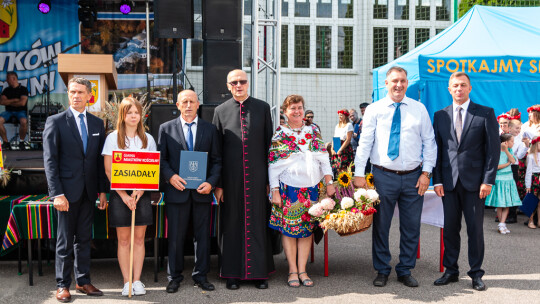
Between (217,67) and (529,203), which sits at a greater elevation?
(217,67)

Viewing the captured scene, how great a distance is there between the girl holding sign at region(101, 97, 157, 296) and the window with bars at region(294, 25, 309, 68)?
18370mm

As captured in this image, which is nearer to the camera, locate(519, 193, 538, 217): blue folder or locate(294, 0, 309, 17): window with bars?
locate(519, 193, 538, 217): blue folder

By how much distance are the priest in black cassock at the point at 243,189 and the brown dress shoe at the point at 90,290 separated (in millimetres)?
1061

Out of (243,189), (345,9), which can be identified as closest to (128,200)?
(243,189)

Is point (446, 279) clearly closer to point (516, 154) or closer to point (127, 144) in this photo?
point (127, 144)

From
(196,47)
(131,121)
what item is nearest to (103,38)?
(196,47)

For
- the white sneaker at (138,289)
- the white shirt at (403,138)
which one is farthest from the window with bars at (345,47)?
the white sneaker at (138,289)

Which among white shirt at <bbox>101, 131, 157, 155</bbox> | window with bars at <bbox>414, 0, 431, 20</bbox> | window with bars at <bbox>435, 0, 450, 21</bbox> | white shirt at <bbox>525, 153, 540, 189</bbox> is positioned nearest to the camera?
white shirt at <bbox>101, 131, 157, 155</bbox>

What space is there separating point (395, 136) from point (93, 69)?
15.4 ft

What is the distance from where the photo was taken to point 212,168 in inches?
185

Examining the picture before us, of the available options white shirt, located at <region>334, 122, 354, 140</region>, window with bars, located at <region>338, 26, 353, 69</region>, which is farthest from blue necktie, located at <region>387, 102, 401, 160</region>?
window with bars, located at <region>338, 26, 353, 69</region>

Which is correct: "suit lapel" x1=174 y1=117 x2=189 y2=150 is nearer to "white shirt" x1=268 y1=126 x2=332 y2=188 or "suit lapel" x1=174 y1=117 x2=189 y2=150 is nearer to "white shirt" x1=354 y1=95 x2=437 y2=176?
"white shirt" x1=268 y1=126 x2=332 y2=188

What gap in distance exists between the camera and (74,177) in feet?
14.2

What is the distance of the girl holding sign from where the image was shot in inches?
175
